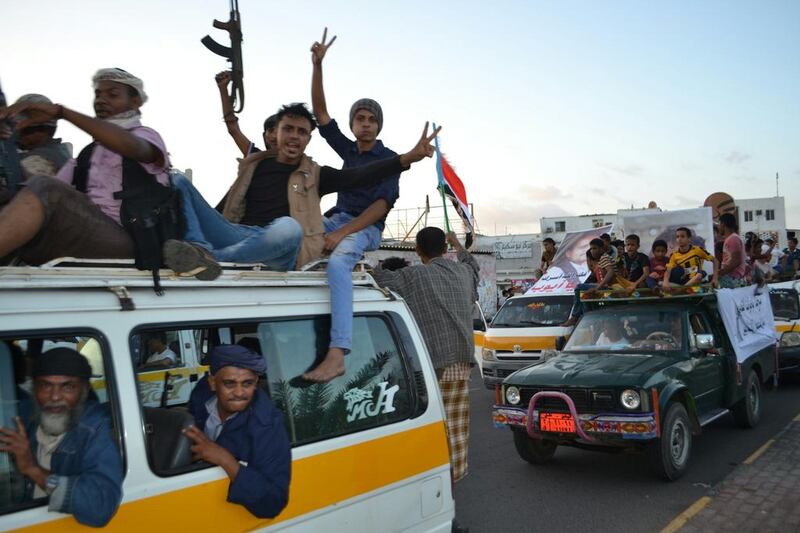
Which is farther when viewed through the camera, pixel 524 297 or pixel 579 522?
pixel 524 297

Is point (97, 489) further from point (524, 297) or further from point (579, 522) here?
point (524, 297)

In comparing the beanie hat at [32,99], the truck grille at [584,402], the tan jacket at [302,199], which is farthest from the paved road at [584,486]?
the beanie hat at [32,99]

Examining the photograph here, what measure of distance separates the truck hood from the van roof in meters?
4.08

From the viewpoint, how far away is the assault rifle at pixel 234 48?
14.2ft

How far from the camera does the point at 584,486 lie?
626cm

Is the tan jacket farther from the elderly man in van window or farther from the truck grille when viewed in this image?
the truck grille

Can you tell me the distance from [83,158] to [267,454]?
1.60m

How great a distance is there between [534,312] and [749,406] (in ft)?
14.4

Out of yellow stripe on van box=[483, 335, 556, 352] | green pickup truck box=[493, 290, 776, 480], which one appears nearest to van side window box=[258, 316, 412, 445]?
green pickup truck box=[493, 290, 776, 480]

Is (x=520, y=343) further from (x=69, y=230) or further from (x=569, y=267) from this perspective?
(x=69, y=230)

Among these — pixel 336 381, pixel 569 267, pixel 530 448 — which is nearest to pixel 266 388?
pixel 336 381

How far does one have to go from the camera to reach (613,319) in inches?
306

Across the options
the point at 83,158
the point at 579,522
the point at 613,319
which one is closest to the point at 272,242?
the point at 83,158

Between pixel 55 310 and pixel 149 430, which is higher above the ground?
pixel 55 310
